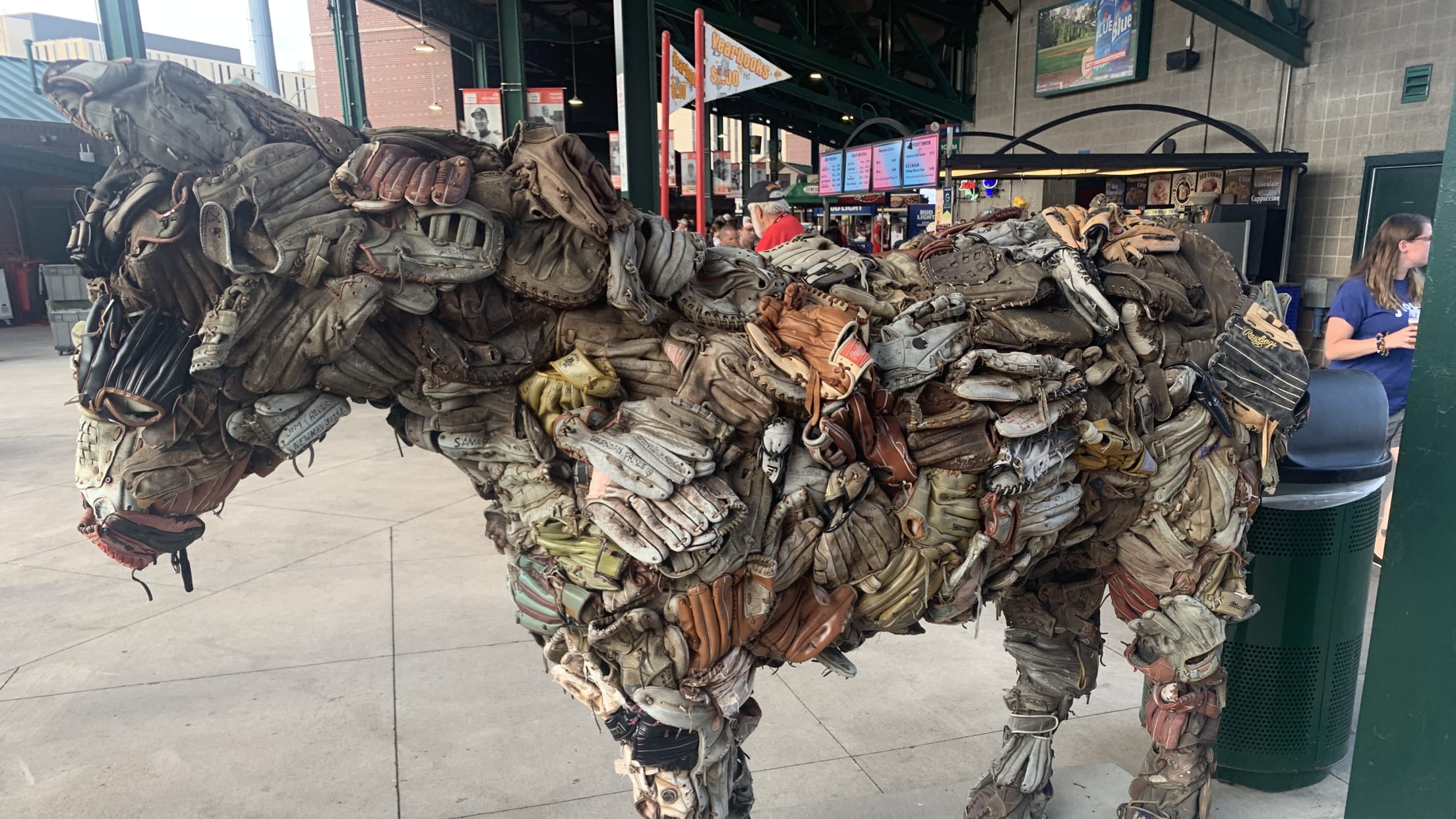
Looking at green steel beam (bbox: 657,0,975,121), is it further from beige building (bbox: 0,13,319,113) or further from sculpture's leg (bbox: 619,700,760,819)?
beige building (bbox: 0,13,319,113)

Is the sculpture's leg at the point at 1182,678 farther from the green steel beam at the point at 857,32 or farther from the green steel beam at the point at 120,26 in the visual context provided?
the green steel beam at the point at 857,32

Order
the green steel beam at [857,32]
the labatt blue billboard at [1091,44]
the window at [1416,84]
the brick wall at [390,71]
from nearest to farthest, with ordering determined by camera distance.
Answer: the window at [1416,84] < the labatt blue billboard at [1091,44] < the green steel beam at [857,32] < the brick wall at [390,71]

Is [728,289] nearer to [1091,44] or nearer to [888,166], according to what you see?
[888,166]

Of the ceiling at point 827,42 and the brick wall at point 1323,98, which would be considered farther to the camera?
the ceiling at point 827,42

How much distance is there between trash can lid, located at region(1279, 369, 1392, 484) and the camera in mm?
2955

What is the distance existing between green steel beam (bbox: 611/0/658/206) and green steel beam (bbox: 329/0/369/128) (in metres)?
6.76

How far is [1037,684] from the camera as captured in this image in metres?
3.03

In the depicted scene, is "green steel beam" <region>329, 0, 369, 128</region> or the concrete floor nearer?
the concrete floor

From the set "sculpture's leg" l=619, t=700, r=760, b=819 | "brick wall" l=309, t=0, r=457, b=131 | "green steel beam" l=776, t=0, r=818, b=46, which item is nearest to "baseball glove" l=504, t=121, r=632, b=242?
"sculpture's leg" l=619, t=700, r=760, b=819

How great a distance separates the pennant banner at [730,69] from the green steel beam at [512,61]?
2.13 meters

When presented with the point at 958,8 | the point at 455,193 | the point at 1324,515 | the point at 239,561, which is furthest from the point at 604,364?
the point at 958,8

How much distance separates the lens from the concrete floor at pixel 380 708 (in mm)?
3186

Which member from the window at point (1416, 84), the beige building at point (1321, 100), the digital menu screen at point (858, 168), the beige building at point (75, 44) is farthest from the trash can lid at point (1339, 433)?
the beige building at point (75, 44)

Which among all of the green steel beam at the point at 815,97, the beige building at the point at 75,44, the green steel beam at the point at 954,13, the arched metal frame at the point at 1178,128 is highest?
the beige building at the point at 75,44
